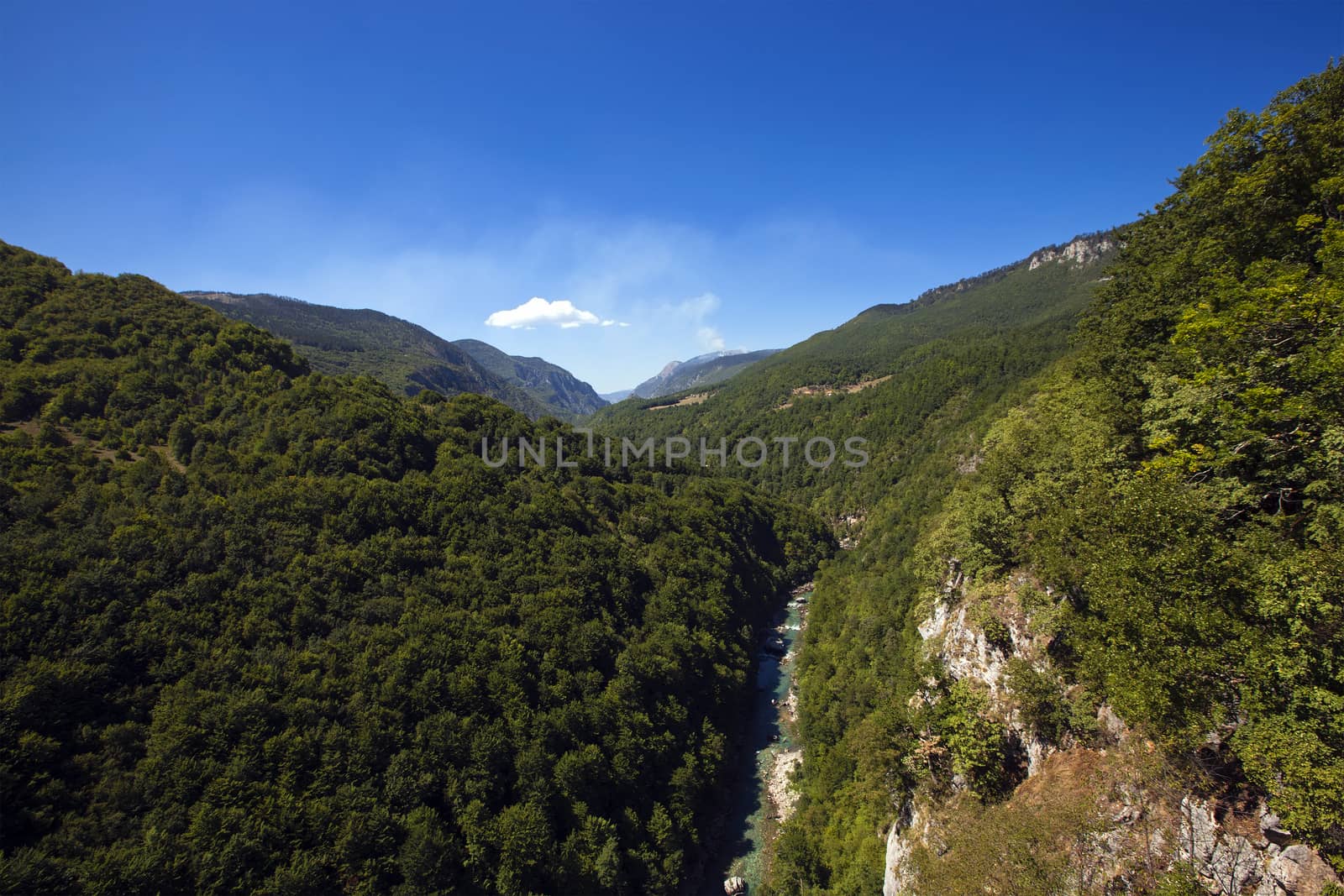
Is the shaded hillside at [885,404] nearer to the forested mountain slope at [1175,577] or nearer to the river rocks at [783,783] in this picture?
the forested mountain slope at [1175,577]

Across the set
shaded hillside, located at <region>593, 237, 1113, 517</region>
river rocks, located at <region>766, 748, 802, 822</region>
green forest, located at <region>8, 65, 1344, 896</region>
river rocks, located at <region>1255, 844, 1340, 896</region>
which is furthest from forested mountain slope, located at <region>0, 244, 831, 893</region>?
shaded hillside, located at <region>593, 237, 1113, 517</region>

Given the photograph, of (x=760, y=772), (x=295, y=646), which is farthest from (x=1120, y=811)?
(x=295, y=646)

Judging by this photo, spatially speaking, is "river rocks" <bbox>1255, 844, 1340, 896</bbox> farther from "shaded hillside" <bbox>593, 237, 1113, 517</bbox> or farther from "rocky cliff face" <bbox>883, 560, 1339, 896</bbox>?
"shaded hillside" <bbox>593, 237, 1113, 517</bbox>

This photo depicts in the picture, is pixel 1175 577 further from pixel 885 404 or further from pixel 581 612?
pixel 885 404

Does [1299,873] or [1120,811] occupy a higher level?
[1299,873]

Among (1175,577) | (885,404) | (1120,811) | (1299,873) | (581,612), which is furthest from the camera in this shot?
(885,404)

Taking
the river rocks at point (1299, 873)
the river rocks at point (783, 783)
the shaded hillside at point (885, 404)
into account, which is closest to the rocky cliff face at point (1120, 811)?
the river rocks at point (1299, 873)
